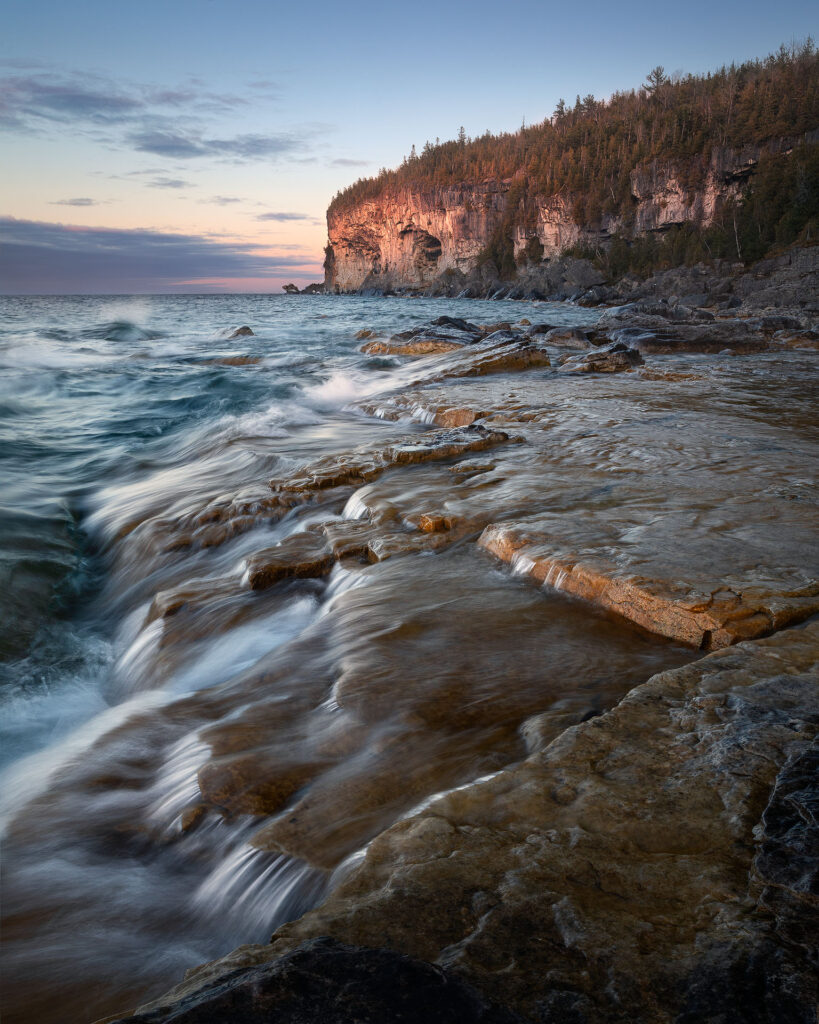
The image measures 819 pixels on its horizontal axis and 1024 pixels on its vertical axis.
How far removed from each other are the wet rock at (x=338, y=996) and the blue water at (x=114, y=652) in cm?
80

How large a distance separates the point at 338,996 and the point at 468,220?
106043 millimetres

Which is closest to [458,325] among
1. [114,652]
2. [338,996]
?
[114,652]

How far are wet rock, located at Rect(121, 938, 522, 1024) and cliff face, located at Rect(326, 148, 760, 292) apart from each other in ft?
239

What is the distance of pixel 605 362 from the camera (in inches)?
486

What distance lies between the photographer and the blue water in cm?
201

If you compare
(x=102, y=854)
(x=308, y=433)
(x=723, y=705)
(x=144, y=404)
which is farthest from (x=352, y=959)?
(x=144, y=404)

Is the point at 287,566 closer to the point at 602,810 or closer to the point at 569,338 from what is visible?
the point at 602,810

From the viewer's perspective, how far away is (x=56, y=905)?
7.30 ft

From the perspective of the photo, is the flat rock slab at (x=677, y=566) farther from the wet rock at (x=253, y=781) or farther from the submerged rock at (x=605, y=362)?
the submerged rock at (x=605, y=362)

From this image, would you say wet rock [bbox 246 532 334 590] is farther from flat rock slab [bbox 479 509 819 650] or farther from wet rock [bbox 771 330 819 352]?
wet rock [bbox 771 330 819 352]

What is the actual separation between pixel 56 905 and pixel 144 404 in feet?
43.7

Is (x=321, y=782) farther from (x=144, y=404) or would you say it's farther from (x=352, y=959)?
(x=144, y=404)

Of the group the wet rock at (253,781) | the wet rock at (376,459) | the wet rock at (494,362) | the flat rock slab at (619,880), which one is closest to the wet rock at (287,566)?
the wet rock at (376,459)

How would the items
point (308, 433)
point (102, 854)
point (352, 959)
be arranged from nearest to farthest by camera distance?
point (352, 959), point (102, 854), point (308, 433)
